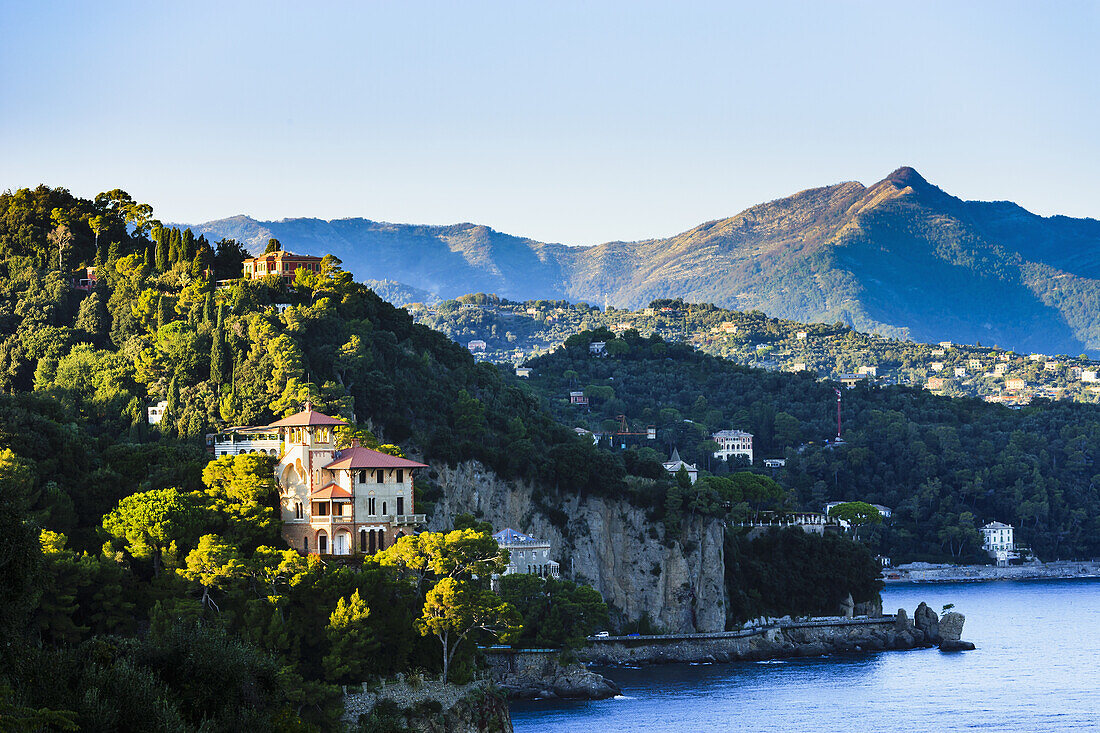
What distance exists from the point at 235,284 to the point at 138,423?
42.8 ft

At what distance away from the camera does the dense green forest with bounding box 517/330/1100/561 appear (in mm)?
153500

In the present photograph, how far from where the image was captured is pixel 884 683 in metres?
83.1

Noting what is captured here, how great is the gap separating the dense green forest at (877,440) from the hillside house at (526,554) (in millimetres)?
54224

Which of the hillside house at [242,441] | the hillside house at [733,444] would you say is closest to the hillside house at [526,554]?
the hillside house at [242,441]

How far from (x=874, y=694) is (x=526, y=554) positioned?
2101 cm

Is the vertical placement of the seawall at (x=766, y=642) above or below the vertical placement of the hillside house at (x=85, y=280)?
below

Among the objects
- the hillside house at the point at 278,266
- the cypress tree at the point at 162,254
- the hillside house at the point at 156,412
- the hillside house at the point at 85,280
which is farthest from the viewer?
the hillside house at the point at 278,266

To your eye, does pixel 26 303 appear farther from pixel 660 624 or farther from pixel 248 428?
pixel 660 624

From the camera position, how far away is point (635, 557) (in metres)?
98.6

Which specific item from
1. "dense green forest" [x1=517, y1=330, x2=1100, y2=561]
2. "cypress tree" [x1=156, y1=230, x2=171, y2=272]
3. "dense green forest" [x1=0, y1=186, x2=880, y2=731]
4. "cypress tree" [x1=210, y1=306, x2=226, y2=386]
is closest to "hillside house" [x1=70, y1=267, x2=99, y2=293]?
"dense green forest" [x1=0, y1=186, x2=880, y2=731]

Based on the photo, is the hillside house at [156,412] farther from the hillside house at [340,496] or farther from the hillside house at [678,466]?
the hillside house at [678,466]

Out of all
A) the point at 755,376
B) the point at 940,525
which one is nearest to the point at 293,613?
the point at 940,525

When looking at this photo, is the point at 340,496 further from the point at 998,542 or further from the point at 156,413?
the point at 998,542

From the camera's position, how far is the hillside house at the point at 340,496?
217ft
